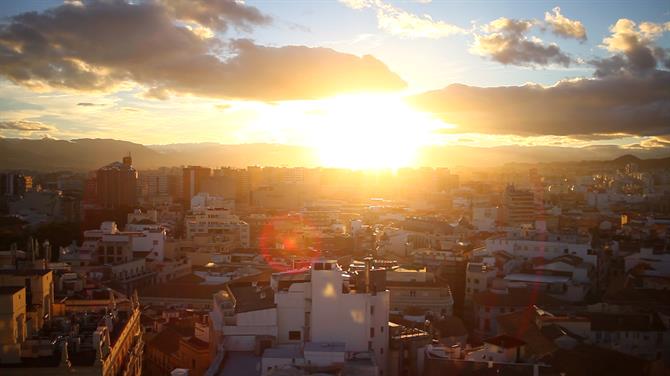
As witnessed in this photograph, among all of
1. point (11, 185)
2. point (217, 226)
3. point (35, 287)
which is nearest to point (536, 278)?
point (35, 287)

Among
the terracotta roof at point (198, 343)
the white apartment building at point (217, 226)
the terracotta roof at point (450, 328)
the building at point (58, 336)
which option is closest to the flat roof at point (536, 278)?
the terracotta roof at point (450, 328)

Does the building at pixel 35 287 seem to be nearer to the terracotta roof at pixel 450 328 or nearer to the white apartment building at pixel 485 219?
the terracotta roof at pixel 450 328

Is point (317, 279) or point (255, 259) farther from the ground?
point (317, 279)

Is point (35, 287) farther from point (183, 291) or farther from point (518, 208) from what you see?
point (518, 208)

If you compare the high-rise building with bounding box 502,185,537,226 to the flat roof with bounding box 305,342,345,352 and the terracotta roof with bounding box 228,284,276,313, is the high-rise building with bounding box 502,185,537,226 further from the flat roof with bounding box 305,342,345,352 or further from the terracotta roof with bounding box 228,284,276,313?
the flat roof with bounding box 305,342,345,352

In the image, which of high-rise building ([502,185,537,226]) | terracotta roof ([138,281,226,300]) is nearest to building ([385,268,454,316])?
terracotta roof ([138,281,226,300])

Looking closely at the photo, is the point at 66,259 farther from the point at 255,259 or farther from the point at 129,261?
the point at 255,259

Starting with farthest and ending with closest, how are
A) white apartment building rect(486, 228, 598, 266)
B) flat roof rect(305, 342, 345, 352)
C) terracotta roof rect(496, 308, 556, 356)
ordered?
white apartment building rect(486, 228, 598, 266) → terracotta roof rect(496, 308, 556, 356) → flat roof rect(305, 342, 345, 352)

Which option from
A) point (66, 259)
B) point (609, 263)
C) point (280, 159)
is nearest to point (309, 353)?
point (66, 259)
